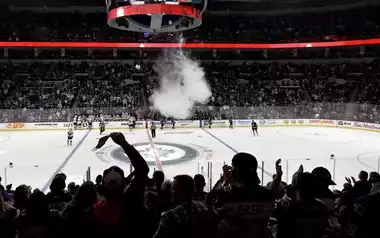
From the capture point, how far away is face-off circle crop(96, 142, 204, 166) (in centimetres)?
1525

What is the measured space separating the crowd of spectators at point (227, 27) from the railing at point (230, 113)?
10.5m

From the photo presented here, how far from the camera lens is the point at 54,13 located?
1524 inches

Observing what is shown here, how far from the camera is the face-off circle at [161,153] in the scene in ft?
50.0

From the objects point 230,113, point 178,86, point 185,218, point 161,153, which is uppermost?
point 178,86

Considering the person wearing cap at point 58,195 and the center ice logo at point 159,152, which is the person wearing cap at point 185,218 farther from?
the center ice logo at point 159,152

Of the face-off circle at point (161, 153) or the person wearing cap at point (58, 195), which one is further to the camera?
the face-off circle at point (161, 153)

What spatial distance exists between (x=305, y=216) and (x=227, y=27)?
39.1 m

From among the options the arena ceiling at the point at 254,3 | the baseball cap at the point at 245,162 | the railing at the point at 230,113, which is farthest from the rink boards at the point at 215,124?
the baseball cap at the point at 245,162

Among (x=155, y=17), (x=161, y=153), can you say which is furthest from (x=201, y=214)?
(x=161, y=153)

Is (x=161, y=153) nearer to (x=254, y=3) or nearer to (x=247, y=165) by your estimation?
(x=247, y=165)

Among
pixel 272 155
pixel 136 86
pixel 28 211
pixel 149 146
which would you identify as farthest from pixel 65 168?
pixel 136 86

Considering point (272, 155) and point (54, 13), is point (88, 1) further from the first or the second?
point (272, 155)

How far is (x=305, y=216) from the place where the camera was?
2770 millimetres

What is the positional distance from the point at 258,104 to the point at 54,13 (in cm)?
2259
